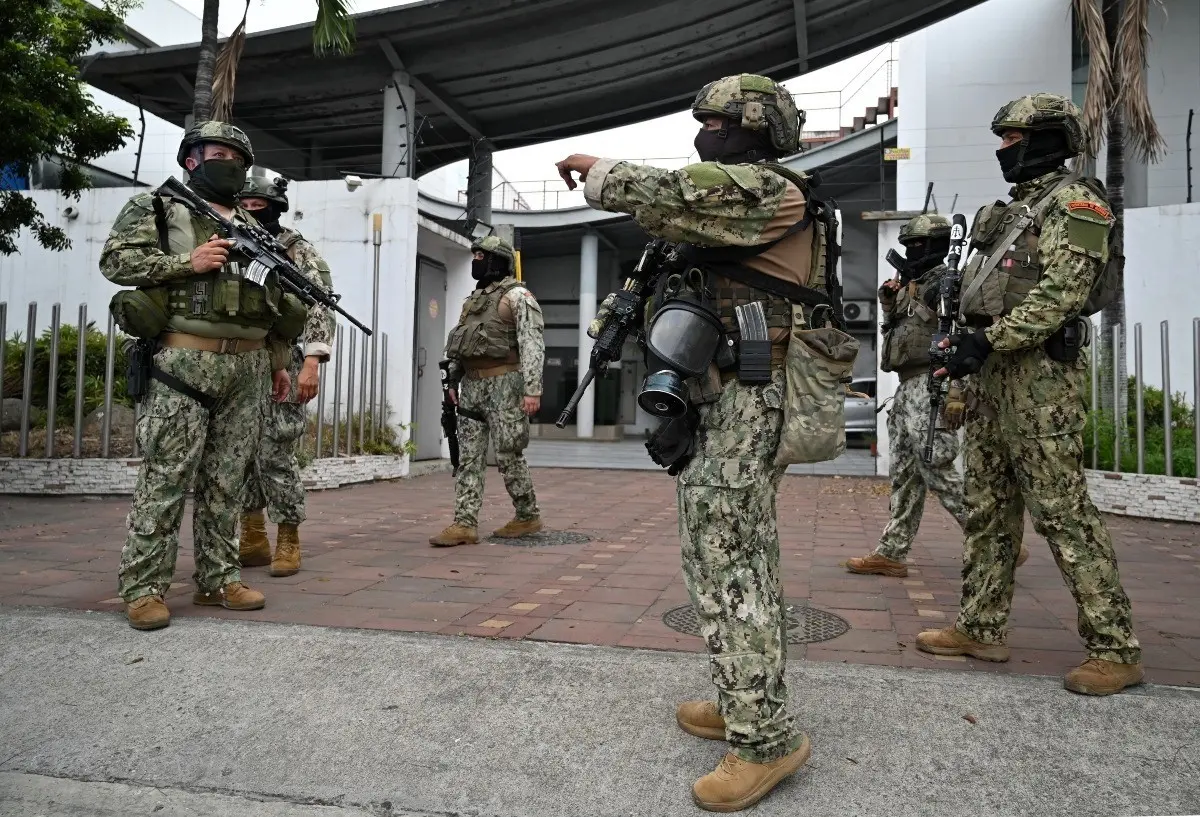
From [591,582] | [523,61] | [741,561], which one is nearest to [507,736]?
[741,561]

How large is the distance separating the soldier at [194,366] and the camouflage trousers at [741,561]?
7.30 ft

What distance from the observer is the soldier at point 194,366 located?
3.51 m

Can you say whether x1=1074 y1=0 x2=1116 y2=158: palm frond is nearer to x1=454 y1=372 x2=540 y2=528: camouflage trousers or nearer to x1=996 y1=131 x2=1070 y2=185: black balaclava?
x1=996 y1=131 x2=1070 y2=185: black balaclava

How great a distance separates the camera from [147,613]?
345 centimetres

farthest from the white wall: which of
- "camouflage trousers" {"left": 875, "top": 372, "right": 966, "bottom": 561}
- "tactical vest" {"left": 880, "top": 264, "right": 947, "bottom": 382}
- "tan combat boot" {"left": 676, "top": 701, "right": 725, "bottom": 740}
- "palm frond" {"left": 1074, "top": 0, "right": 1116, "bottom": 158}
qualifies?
"tan combat boot" {"left": 676, "top": 701, "right": 725, "bottom": 740}

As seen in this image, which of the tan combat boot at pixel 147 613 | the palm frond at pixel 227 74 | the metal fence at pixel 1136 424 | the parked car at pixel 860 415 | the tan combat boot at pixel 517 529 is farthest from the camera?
the parked car at pixel 860 415

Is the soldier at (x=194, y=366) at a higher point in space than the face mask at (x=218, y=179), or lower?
lower

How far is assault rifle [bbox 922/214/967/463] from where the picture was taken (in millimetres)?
3570

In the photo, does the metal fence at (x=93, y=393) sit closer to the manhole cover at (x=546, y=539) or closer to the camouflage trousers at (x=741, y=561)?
the manhole cover at (x=546, y=539)

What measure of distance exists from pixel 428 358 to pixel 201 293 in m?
8.70

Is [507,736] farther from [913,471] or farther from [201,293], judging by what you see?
[913,471]

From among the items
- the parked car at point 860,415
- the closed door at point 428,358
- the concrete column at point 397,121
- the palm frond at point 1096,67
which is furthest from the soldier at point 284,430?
the parked car at point 860,415

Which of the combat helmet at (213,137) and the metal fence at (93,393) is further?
the metal fence at (93,393)

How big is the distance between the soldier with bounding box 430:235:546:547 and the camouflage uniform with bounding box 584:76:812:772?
128 inches
